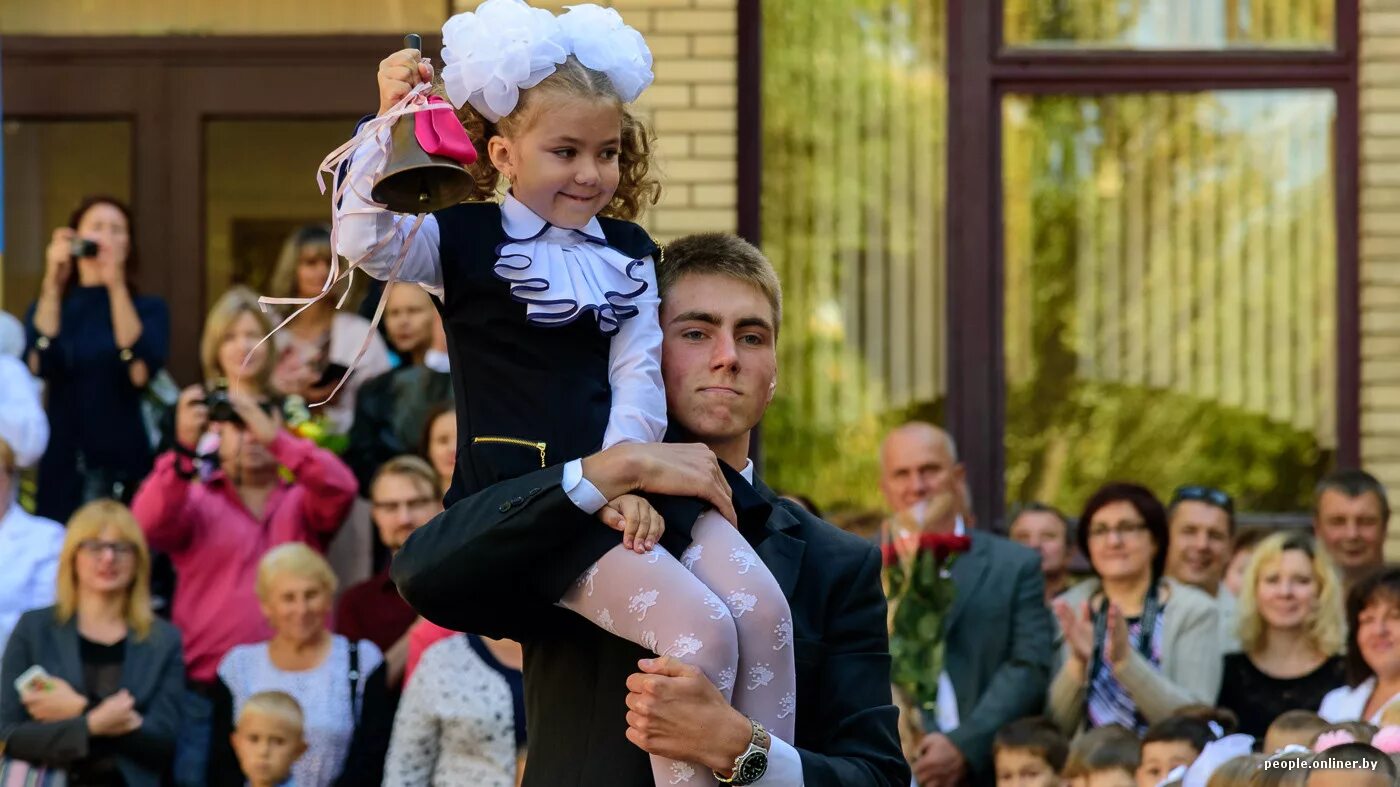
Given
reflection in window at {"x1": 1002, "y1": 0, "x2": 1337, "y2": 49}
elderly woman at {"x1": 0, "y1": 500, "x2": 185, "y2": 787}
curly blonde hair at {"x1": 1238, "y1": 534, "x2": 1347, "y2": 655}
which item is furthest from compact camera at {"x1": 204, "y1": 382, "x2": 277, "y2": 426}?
reflection in window at {"x1": 1002, "y1": 0, "x2": 1337, "y2": 49}

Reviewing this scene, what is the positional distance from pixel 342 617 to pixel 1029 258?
11.9ft

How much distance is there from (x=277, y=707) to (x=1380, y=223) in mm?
5213

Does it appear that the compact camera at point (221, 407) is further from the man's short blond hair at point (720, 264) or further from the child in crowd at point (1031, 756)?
the man's short blond hair at point (720, 264)

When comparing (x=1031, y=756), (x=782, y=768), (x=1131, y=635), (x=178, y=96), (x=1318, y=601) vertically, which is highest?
(x=178, y=96)

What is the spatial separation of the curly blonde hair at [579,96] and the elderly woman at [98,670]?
170 inches

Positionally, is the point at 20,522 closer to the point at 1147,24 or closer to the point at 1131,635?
the point at 1131,635

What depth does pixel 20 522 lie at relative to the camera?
8.93 meters

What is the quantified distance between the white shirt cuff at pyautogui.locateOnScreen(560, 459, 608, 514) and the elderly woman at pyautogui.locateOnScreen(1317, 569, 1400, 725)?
4.30 meters

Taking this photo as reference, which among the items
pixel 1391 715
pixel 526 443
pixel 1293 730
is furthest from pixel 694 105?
pixel 526 443

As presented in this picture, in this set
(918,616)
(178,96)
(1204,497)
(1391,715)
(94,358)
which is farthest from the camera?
(178,96)

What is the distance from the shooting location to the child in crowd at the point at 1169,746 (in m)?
7.67

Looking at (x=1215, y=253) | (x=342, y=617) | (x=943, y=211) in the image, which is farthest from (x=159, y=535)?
(x=1215, y=253)

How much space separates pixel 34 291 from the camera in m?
11.1

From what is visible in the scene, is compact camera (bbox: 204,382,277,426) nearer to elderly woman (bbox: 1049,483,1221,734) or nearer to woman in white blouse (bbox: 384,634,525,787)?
woman in white blouse (bbox: 384,634,525,787)
